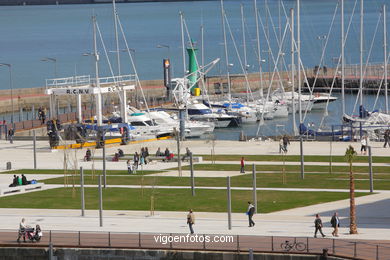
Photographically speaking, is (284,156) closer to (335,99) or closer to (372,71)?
(335,99)

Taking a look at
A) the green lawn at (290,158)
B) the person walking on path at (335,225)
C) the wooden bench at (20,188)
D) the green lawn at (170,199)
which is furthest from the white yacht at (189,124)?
the person walking on path at (335,225)

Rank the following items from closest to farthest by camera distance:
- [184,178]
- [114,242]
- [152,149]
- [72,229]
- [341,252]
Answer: [341,252]
[114,242]
[72,229]
[184,178]
[152,149]

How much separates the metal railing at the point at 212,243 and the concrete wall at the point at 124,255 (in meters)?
0.27

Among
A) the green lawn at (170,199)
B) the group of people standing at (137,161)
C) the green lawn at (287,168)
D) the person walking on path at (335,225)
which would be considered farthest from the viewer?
the group of people standing at (137,161)

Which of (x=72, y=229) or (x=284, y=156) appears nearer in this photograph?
(x=72, y=229)

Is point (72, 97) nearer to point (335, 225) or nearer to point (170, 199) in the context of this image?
point (170, 199)

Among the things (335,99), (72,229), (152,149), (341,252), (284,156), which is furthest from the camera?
(335,99)

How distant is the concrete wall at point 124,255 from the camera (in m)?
44.7

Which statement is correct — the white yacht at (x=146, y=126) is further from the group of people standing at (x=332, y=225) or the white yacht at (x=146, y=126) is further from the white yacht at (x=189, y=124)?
the group of people standing at (x=332, y=225)

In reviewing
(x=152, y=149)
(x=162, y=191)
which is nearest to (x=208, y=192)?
(x=162, y=191)

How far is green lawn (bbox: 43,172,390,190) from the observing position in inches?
2501

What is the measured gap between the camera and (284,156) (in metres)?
76.8

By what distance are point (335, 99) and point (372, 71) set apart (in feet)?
63.8
